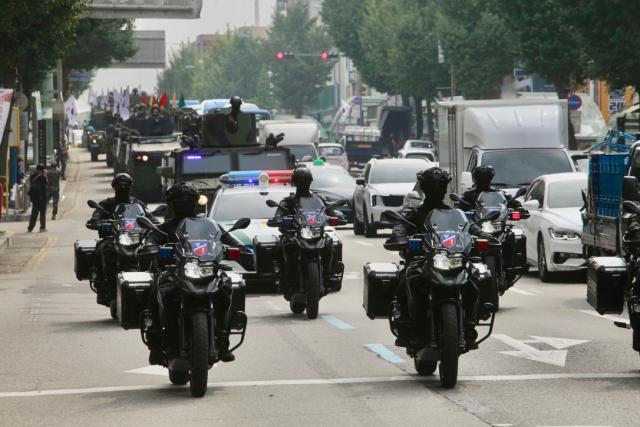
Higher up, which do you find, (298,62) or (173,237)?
(298,62)

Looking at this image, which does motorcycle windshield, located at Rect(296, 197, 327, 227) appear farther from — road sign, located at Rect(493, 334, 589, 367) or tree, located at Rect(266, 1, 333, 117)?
tree, located at Rect(266, 1, 333, 117)

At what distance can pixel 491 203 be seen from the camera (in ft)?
61.0

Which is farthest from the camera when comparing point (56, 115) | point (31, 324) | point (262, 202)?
point (56, 115)

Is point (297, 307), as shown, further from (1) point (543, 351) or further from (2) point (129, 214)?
(1) point (543, 351)

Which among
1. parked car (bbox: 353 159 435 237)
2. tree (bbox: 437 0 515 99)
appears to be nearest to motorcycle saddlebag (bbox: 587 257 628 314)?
parked car (bbox: 353 159 435 237)

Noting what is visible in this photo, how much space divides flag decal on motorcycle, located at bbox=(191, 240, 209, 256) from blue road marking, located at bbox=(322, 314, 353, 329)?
562cm

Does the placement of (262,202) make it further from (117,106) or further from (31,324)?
(117,106)

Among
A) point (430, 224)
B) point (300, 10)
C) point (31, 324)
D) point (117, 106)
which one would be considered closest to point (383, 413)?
point (430, 224)

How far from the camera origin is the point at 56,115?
75.9 m

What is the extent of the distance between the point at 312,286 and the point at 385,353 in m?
3.54

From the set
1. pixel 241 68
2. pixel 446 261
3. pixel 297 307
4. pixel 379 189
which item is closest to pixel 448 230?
pixel 446 261

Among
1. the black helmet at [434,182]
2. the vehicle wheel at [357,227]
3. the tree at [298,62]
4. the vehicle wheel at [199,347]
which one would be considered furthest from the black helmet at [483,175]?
the tree at [298,62]

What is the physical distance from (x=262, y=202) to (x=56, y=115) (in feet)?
177

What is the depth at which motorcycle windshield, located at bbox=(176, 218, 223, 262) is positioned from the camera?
453 inches
